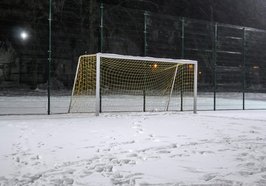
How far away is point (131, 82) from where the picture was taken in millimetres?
16203

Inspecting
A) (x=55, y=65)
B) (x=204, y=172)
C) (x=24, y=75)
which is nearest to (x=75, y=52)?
(x=55, y=65)

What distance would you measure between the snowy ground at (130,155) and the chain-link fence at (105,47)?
7.44m

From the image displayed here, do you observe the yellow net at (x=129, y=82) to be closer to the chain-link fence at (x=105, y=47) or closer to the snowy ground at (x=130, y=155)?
the chain-link fence at (x=105, y=47)

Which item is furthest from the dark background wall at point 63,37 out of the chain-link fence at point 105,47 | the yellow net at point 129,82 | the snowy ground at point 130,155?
the snowy ground at point 130,155

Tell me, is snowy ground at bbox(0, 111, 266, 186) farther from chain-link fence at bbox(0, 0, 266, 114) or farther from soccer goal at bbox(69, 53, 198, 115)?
chain-link fence at bbox(0, 0, 266, 114)

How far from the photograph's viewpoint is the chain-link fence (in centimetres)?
1714

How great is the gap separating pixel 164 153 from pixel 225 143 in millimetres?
1436

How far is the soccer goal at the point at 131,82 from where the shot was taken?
42.7ft

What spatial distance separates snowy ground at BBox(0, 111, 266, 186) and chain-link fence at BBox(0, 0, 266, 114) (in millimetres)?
7443

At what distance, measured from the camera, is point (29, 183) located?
158 inches

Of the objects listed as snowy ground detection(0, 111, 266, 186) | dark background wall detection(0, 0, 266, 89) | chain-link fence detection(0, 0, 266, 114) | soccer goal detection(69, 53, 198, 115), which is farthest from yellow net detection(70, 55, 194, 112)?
snowy ground detection(0, 111, 266, 186)

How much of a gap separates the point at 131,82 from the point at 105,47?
4620mm

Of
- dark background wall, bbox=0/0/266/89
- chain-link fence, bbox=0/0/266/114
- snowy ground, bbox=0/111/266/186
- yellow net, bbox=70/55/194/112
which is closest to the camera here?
snowy ground, bbox=0/111/266/186

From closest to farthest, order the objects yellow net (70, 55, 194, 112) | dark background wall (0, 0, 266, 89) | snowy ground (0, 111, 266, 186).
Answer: snowy ground (0, 111, 266, 186) < yellow net (70, 55, 194, 112) < dark background wall (0, 0, 266, 89)
